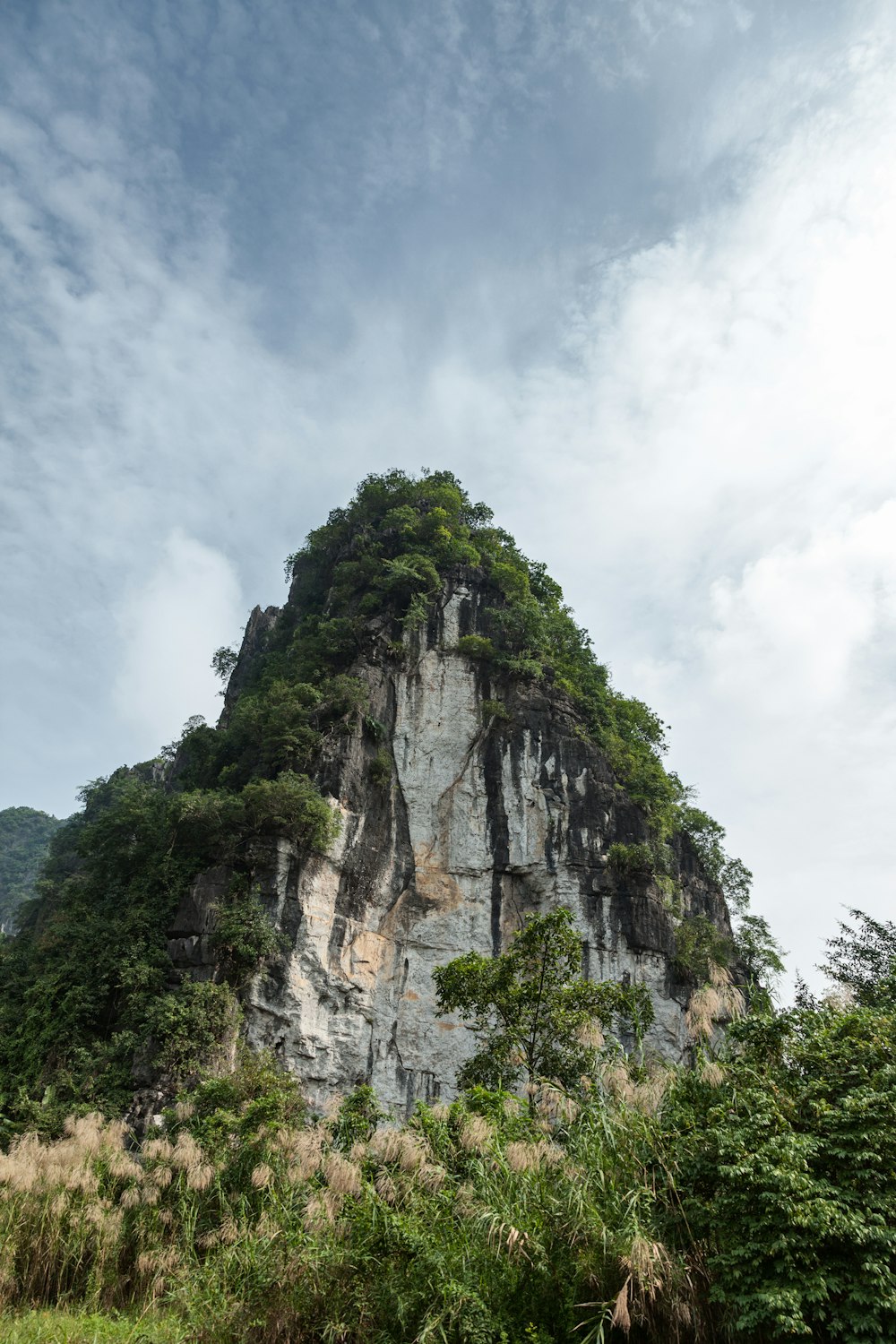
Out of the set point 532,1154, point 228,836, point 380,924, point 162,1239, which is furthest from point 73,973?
point 532,1154

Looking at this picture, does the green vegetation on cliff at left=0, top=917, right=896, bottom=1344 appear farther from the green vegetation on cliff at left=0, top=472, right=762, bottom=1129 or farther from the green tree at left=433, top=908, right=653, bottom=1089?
the green vegetation on cliff at left=0, top=472, right=762, bottom=1129

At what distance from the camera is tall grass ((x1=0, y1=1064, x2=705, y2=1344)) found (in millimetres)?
5660

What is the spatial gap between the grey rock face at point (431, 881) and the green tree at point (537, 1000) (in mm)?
7015

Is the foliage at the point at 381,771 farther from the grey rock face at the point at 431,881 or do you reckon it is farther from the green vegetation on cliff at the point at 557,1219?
the green vegetation on cliff at the point at 557,1219

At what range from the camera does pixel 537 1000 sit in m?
12.0

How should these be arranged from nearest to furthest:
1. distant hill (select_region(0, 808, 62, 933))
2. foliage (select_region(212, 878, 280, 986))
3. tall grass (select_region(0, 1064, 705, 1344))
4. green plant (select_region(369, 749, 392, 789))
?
tall grass (select_region(0, 1064, 705, 1344)) < foliage (select_region(212, 878, 280, 986)) < green plant (select_region(369, 749, 392, 789)) < distant hill (select_region(0, 808, 62, 933))

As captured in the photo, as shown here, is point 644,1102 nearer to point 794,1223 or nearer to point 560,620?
point 794,1223

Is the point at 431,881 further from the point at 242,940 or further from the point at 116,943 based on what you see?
the point at 116,943

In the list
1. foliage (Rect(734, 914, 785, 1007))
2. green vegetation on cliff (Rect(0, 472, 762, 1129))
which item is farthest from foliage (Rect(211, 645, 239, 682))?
foliage (Rect(734, 914, 785, 1007))

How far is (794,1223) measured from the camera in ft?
16.3

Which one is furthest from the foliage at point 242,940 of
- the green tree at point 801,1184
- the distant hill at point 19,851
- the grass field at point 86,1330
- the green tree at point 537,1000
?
the distant hill at point 19,851

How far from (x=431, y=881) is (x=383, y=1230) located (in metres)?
16.0

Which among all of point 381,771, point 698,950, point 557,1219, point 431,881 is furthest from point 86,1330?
point 698,950

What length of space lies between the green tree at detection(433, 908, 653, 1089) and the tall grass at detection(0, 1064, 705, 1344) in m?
2.54
